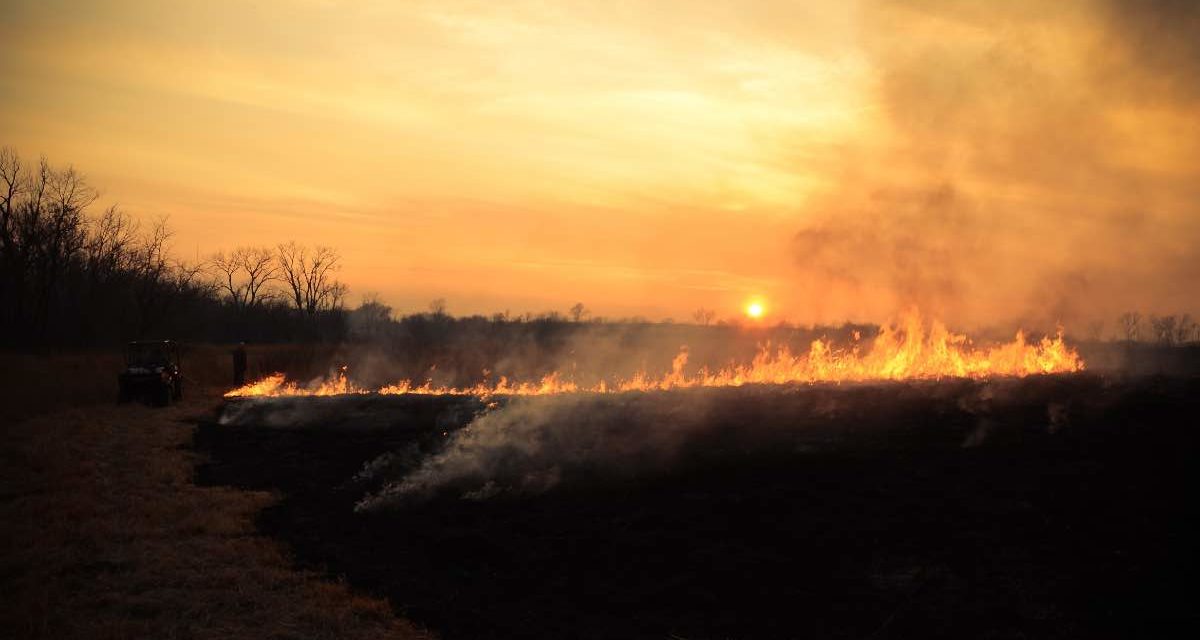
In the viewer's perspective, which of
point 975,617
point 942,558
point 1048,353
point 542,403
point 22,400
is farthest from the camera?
point 22,400

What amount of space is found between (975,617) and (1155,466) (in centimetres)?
541

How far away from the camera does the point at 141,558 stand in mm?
13859

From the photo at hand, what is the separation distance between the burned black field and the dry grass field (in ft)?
→ 2.88

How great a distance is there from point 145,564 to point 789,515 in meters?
10.6

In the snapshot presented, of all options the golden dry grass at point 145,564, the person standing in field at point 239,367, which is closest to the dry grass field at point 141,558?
the golden dry grass at point 145,564

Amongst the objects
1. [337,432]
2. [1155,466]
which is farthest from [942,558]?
[337,432]

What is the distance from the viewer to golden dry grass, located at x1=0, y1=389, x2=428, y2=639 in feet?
35.5

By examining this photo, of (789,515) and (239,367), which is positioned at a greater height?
(239,367)

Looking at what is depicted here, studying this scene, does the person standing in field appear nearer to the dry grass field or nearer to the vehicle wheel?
the vehicle wheel

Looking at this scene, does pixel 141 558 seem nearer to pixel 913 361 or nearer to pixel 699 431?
pixel 699 431

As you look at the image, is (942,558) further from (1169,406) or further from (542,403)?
(542,403)

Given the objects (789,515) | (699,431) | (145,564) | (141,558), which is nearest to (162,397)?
(141,558)

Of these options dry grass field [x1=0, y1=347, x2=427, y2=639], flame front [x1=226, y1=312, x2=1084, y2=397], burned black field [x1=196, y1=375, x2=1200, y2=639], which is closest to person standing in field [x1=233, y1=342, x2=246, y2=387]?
dry grass field [x1=0, y1=347, x2=427, y2=639]

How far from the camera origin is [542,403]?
71.6 feet
